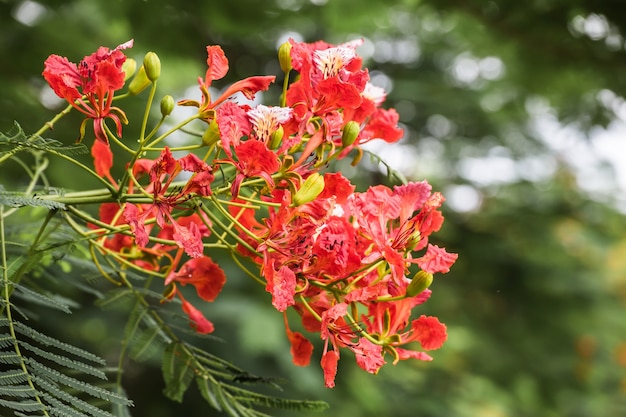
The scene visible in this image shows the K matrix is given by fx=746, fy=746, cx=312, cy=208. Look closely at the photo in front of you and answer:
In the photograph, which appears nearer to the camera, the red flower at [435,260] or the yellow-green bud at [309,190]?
the yellow-green bud at [309,190]

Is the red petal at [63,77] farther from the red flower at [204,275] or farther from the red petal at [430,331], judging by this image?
the red petal at [430,331]

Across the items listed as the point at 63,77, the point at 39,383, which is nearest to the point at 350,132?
the point at 63,77

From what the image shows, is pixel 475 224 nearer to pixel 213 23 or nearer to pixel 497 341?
pixel 497 341

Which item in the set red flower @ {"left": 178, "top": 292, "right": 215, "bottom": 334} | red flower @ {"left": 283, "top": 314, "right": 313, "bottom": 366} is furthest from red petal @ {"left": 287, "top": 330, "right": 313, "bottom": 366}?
red flower @ {"left": 178, "top": 292, "right": 215, "bottom": 334}

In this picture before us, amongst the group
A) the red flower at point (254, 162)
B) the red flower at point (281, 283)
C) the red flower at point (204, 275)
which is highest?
the red flower at point (254, 162)

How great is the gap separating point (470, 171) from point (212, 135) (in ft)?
13.0

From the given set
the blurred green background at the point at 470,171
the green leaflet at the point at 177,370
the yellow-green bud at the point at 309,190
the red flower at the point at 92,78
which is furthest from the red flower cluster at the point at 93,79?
the blurred green background at the point at 470,171

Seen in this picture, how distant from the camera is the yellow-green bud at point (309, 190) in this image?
76 cm

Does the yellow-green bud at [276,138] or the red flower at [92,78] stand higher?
the red flower at [92,78]

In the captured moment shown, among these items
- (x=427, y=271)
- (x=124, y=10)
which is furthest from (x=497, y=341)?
(x=427, y=271)

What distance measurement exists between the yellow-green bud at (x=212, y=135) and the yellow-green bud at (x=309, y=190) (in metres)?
0.11

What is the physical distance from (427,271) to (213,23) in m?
1.95

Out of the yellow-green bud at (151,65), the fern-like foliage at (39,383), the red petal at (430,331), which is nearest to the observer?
the fern-like foliage at (39,383)

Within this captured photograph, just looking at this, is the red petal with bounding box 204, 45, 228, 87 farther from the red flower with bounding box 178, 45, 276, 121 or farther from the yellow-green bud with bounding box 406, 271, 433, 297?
the yellow-green bud with bounding box 406, 271, 433, 297
